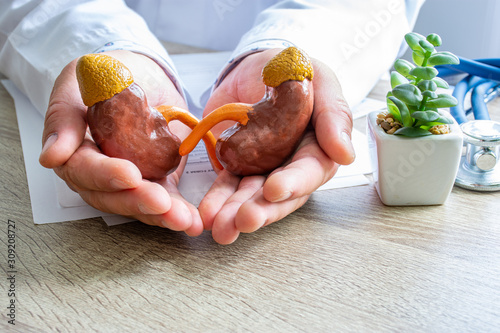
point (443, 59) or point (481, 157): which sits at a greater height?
point (443, 59)

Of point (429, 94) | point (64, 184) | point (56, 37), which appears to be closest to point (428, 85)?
point (429, 94)

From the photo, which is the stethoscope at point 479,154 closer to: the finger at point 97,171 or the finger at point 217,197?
the finger at point 217,197

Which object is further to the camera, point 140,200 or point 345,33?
point 345,33

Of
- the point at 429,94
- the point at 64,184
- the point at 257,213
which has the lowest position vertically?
the point at 64,184

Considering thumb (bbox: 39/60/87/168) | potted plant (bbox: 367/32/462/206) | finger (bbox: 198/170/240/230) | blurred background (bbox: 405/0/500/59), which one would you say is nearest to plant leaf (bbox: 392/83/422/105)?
potted plant (bbox: 367/32/462/206)

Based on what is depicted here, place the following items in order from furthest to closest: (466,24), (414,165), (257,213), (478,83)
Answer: (466,24)
(478,83)
(414,165)
(257,213)

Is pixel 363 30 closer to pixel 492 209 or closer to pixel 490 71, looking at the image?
pixel 490 71

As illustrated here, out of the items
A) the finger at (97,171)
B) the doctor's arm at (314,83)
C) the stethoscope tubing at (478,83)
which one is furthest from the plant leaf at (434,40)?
the finger at (97,171)

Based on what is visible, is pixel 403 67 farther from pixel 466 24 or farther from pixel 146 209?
pixel 466 24
